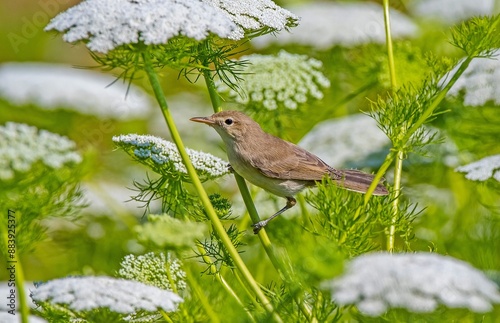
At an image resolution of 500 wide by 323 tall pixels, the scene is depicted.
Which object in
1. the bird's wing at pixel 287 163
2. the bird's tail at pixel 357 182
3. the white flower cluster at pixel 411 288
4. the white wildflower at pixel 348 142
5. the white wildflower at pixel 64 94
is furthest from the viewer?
the white wildflower at pixel 64 94

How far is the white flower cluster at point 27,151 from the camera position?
250 centimetres

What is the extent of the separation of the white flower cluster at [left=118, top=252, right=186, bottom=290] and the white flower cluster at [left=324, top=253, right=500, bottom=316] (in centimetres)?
115

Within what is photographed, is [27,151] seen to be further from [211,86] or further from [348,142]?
[348,142]

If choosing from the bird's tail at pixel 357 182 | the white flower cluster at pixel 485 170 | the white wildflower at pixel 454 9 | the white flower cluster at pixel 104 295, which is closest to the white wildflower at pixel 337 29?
the white wildflower at pixel 454 9

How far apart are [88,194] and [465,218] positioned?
111 inches

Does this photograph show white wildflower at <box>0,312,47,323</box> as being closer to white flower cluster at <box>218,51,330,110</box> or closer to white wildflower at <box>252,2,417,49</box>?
white flower cluster at <box>218,51,330,110</box>

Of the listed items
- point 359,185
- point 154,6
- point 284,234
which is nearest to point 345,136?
point 284,234

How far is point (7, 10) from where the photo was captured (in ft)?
38.2

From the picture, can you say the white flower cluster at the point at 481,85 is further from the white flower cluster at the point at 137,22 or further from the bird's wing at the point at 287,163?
the white flower cluster at the point at 137,22

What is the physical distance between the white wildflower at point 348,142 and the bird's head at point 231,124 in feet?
5.25

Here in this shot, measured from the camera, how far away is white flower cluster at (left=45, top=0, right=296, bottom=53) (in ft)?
8.09

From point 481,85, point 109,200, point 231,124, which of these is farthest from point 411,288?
point 109,200

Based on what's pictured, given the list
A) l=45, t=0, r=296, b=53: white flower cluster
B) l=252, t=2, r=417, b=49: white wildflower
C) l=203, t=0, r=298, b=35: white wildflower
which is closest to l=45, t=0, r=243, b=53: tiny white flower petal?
l=45, t=0, r=296, b=53: white flower cluster

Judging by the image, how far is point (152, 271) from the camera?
3.09 meters
